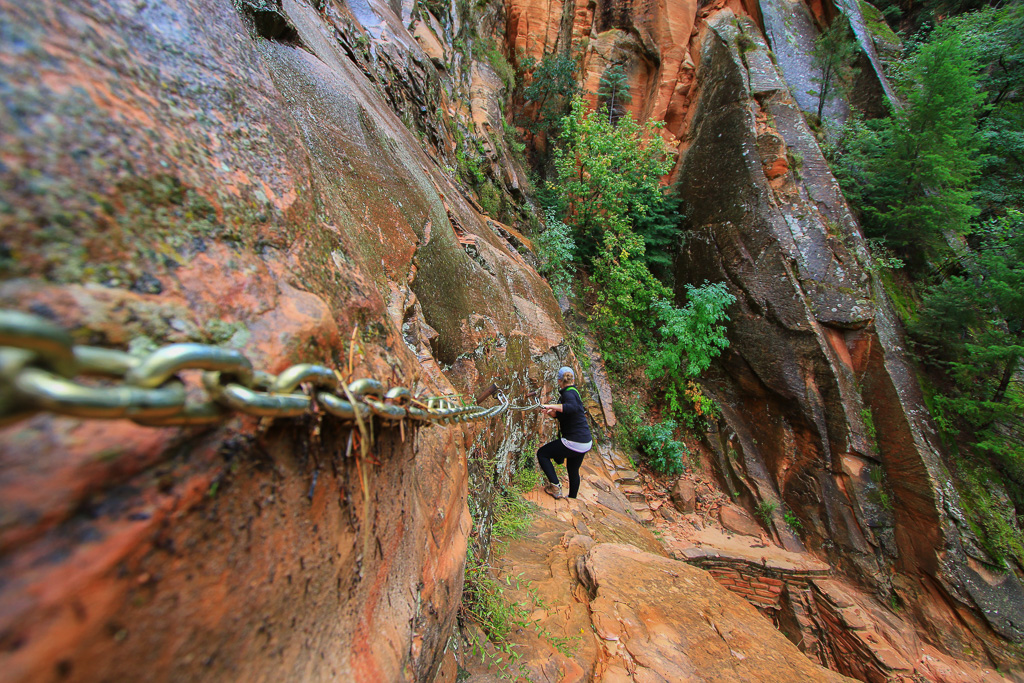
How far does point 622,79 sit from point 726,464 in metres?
11.3

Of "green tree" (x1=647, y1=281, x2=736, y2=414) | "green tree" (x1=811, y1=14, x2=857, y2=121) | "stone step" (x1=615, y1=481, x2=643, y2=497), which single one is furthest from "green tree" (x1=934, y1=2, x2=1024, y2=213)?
"stone step" (x1=615, y1=481, x2=643, y2=497)

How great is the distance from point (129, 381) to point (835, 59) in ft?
52.2

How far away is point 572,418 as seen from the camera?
4207 mm

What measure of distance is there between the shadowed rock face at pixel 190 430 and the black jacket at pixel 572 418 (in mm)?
2444

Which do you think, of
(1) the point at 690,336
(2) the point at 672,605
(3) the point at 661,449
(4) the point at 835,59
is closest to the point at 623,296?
(1) the point at 690,336

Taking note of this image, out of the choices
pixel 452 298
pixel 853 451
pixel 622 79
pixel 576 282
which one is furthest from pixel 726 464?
pixel 622 79

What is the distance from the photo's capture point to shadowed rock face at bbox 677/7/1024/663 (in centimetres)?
645

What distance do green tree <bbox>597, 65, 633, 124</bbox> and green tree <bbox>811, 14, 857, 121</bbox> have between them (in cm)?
511

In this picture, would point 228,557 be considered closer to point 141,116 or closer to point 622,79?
point 141,116

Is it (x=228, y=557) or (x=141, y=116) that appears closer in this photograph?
(x=228, y=557)

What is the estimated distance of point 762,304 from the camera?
8508 millimetres

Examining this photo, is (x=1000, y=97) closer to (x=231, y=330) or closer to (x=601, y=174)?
(x=601, y=174)

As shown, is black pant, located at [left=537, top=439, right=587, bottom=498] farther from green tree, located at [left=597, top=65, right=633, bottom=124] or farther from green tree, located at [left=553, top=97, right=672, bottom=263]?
green tree, located at [left=597, top=65, right=633, bottom=124]

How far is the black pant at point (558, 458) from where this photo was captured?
4395mm
